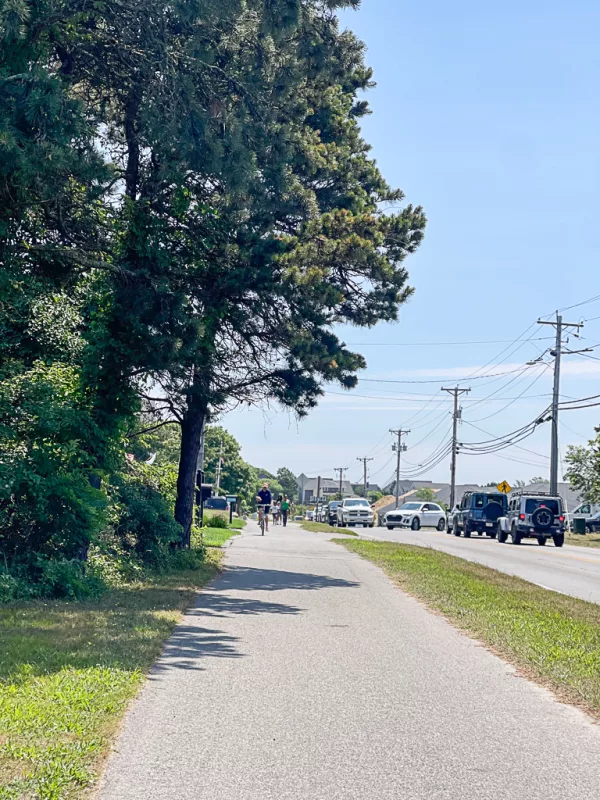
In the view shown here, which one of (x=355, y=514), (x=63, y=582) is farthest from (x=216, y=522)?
(x=63, y=582)

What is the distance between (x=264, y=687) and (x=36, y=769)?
113 inches

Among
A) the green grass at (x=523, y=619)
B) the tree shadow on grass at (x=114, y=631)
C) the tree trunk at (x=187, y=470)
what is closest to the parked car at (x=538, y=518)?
the green grass at (x=523, y=619)

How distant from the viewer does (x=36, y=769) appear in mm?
5172

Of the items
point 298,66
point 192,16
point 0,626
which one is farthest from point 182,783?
point 298,66

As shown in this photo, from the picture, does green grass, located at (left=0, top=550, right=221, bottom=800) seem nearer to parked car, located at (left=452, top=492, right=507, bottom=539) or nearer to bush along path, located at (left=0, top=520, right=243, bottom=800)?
bush along path, located at (left=0, top=520, right=243, bottom=800)

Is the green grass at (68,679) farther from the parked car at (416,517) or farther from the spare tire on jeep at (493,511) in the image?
the parked car at (416,517)

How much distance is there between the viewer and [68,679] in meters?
7.37

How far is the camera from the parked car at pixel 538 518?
38.5 m

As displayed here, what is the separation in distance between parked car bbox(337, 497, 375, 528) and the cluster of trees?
42901mm

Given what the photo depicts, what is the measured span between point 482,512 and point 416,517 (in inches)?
355

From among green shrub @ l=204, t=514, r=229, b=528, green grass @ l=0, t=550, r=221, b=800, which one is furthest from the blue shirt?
green grass @ l=0, t=550, r=221, b=800

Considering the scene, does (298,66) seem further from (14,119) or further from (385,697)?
(385,697)

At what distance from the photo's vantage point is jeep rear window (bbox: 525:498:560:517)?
3881 centimetres

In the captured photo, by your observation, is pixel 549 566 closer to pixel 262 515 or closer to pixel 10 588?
pixel 262 515
